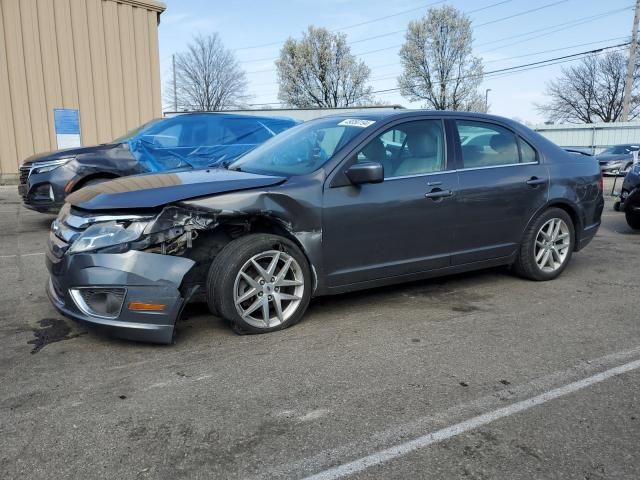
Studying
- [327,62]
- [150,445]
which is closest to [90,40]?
[150,445]

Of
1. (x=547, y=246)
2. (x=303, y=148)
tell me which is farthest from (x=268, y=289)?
(x=547, y=246)

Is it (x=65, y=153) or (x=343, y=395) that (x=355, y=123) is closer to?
(x=343, y=395)

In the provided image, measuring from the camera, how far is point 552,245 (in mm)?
5219

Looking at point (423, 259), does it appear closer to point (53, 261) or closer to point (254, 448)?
point (254, 448)

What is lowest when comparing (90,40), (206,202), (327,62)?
(206,202)

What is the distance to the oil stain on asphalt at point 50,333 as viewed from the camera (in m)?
3.64

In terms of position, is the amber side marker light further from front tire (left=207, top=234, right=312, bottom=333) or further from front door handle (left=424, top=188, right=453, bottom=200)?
front door handle (left=424, top=188, right=453, bottom=200)

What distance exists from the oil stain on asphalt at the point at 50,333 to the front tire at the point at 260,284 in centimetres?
108

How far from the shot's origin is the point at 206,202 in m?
3.56

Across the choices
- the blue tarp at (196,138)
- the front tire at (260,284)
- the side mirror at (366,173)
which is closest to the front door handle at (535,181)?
the side mirror at (366,173)

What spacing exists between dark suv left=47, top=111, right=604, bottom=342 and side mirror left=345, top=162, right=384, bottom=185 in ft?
0.03

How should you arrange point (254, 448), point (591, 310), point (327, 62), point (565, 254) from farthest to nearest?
point (327, 62) → point (565, 254) → point (591, 310) → point (254, 448)

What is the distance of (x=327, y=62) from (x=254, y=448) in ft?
164

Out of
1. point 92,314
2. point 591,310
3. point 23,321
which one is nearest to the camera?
point 92,314
